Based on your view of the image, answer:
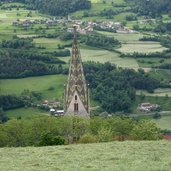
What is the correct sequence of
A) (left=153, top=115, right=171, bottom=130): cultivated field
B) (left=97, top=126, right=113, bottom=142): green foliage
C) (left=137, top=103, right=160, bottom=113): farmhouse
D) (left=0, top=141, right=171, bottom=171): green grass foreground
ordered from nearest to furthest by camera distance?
(left=0, top=141, right=171, bottom=171): green grass foreground
(left=97, top=126, right=113, bottom=142): green foliage
(left=153, top=115, right=171, bottom=130): cultivated field
(left=137, top=103, right=160, bottom=113): farmhouse

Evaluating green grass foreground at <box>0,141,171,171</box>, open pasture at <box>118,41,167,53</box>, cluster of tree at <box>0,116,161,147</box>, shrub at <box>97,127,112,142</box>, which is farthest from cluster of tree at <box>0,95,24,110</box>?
green grass foreground at <box>0,141,171,171</box>

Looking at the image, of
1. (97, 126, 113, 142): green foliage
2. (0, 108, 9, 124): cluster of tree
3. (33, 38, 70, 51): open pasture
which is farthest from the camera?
(33, 38, 70, 51): open pasture

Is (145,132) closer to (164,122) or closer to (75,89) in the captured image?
(75,89)

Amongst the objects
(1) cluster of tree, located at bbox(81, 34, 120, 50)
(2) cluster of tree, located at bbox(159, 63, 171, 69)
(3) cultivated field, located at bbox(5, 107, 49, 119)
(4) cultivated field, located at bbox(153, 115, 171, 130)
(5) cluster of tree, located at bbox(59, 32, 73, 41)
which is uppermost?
(5) cluster of tree, located at bbox(59, 32, 73, 41)

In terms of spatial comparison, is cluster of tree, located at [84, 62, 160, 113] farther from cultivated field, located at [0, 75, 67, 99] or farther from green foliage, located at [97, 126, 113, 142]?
green foliage, located at [97, 126, 113, 142]

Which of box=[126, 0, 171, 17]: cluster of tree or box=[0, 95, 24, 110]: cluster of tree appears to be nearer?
box=[0, 95, 24, 110]: cluster of tree

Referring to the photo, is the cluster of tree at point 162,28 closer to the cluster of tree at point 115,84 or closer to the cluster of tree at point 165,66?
the cluster of tree at point 165,66

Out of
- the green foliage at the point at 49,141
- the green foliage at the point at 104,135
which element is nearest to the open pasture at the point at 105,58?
the green foliage at the point at 104,135

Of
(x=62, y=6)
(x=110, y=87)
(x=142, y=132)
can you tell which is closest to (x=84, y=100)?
(x=142, y=132)
